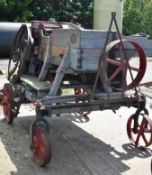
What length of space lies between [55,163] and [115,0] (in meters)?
16.2

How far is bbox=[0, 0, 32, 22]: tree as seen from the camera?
71.4ft

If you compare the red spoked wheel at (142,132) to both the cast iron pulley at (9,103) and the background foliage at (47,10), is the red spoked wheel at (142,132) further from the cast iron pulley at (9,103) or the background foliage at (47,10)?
the background foliage at (47,10)

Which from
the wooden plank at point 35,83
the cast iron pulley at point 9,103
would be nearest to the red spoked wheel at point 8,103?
the cast iron pulley at point 9,103

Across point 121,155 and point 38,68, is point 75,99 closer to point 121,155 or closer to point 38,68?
point 121,155

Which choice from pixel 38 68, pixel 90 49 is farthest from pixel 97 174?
pixel 38 68

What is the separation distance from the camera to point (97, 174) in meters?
4.86

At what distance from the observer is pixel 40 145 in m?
5.09

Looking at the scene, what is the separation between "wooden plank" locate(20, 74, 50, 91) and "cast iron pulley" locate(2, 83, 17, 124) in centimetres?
33

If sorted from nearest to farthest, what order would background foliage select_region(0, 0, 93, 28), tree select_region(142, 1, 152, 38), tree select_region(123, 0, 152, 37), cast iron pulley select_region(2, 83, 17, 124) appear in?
cast iron pulley select_region(2, 83, 17, 124) < background foliage select_region(0, 0, 93, 28) < tree select_region(123, 0, 152, 37) < tree select_region(142, 1, 152, 38)

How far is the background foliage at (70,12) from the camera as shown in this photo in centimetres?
2216

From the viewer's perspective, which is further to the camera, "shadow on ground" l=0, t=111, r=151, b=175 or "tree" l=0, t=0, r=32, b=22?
"tree" l=0, t=0, r=32, b=22

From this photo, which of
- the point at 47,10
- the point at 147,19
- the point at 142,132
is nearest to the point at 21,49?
the point at 142,132

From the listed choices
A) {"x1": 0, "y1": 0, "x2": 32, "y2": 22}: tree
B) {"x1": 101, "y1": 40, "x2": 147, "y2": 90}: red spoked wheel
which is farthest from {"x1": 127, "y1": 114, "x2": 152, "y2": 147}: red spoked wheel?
{"x1": 0, "y1": 0, "x2": 32, "y2": 22}: tree

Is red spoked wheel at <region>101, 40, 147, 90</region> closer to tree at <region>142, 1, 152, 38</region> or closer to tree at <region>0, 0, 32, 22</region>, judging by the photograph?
tree at <region>0, 0, 32, 22</region>
